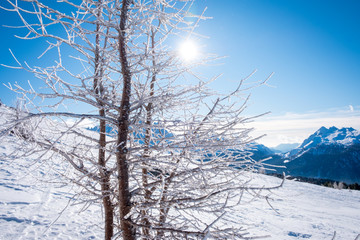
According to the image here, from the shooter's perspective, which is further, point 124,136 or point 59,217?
point 59,217

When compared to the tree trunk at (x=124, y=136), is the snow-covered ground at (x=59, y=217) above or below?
below

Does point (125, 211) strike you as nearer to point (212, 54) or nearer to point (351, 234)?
point (212, 54)

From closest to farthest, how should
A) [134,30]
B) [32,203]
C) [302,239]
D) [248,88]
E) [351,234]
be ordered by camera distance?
[248,88], [134,30], [32,203], [302,239], [351,234]

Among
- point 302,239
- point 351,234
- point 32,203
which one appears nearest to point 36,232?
point 32,203

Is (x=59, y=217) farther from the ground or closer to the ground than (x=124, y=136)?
closer to the ground

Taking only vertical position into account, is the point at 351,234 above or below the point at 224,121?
below

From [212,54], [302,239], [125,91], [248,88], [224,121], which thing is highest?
[212,54]

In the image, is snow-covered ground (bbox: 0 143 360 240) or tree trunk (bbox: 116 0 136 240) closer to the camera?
tree trunk (bbox: 116 0 136 240)

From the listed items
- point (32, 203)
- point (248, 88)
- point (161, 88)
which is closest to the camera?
point (248, 88)

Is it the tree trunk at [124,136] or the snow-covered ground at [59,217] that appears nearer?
the tree trunk at [124,136]

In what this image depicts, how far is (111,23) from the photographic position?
2086mm

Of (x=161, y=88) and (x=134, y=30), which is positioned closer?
(x=134, y=30)

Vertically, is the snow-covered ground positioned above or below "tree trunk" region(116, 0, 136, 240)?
below

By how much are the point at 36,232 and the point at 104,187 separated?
5306 millimetres
